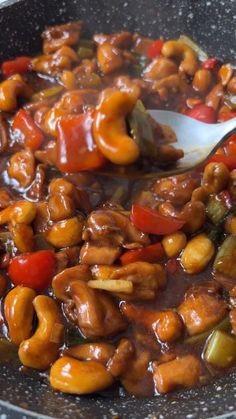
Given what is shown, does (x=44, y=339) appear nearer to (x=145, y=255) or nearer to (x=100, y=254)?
(x=100, y=254)

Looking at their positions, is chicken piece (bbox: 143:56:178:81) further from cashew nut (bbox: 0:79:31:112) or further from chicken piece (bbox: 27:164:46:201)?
chicken piece (bbox: 27:164:46:201)

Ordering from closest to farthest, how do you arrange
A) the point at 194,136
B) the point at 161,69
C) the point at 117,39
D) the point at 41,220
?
the point at 194,136 → the point at 41,220 → the point at 161,69 → the point at 117,39

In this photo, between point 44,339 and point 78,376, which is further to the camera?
point 44,339

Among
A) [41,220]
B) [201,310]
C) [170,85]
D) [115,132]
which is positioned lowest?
[201,310]

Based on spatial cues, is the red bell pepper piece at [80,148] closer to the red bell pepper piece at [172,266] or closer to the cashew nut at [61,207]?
the cashew nut at [61,207]

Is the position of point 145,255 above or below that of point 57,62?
below

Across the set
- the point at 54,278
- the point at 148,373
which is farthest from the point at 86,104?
the point at 148,373

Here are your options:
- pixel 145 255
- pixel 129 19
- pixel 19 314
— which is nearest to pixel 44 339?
pixel 19 314
